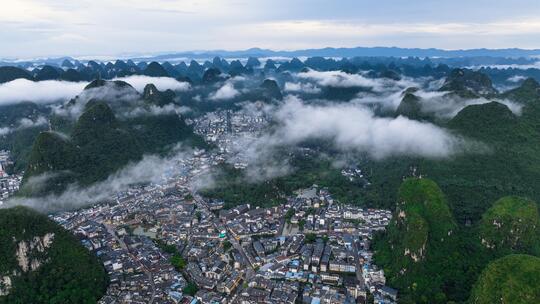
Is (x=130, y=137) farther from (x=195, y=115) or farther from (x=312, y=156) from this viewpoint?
(x=195, y=115)

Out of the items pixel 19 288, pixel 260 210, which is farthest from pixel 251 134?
pixel 19 288

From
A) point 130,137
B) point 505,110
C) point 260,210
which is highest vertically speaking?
point 505,110

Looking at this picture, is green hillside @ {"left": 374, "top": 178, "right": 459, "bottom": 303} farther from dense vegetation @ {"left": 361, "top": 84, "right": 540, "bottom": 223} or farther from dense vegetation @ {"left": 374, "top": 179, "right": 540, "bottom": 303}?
dense vegetation @ {"left": 361, "top": 84, "right": 540, "bottom": 223}

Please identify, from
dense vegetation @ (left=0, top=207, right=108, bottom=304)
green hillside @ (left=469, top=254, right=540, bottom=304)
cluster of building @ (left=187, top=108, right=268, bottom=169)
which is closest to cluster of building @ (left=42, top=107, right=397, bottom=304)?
dense vegetation @ (left=0, top=207, right=108, bottom=304)

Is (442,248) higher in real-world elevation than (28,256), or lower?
lower

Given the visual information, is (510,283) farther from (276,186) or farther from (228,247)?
(276,186)

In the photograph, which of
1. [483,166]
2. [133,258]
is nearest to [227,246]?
[133,258]
